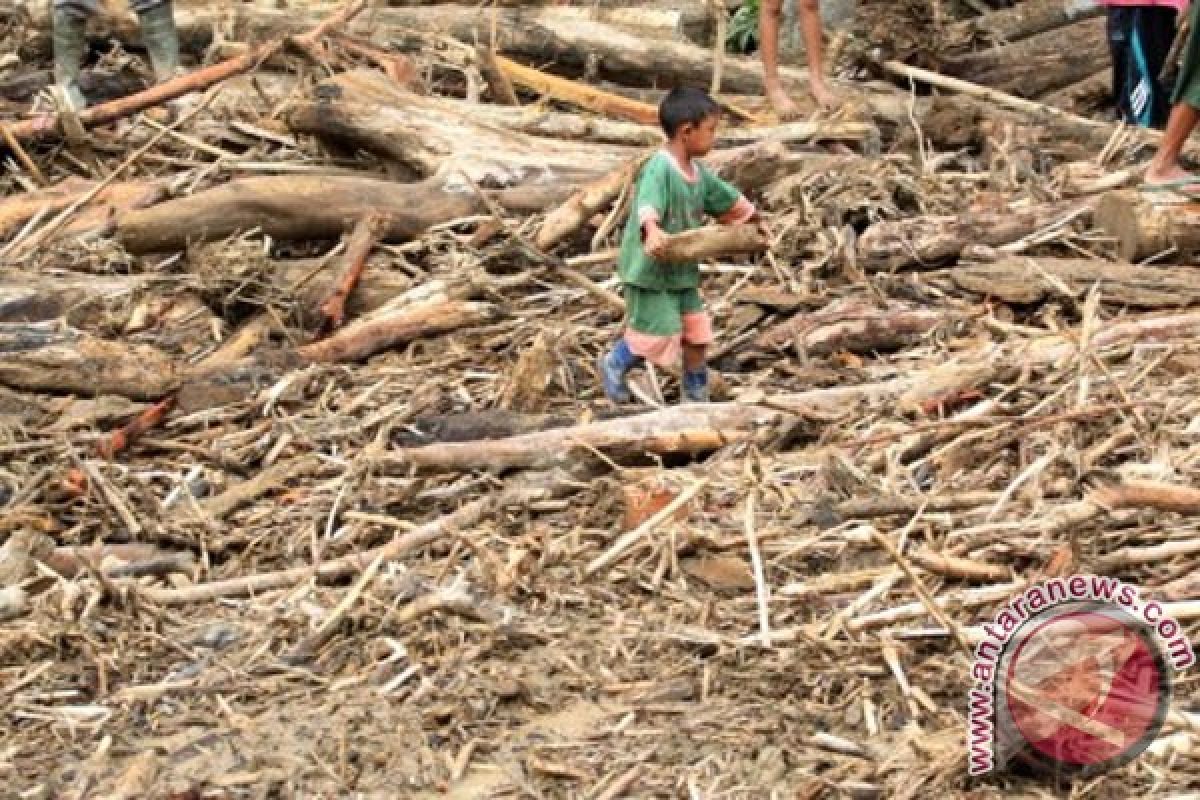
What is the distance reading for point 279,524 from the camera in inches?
223

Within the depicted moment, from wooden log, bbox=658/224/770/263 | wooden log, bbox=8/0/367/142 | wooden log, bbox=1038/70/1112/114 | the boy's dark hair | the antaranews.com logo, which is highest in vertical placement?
the boy's dark hair

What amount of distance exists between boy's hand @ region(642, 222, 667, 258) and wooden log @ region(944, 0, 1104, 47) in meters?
5.33

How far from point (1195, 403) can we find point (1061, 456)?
595 mm

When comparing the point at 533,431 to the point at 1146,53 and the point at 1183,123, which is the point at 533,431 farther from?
the point at 1146,53

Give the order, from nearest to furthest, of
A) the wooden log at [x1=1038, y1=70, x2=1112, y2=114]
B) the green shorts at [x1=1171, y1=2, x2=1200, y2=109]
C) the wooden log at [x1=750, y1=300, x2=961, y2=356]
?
the wooden log at [x1=750, y1=300, x2=961, y2=356] → the green shorts at [x1=1171, y1=2, x2=1200, y2=109] → the wooden log at [x1=1038, y1=70, x2=1112, y2=114]

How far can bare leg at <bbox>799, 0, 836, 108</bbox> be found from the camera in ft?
30.2

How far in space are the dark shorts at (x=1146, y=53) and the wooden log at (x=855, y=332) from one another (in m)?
2.93

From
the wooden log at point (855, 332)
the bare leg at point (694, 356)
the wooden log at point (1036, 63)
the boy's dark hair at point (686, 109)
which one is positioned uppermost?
the boy's dark hair at point (686, 109)

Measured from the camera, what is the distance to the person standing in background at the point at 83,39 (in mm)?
9406

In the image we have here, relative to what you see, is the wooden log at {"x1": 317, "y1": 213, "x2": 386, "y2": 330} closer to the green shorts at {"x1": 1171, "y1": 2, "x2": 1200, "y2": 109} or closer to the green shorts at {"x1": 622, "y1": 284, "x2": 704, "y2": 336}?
the green shorts at {"x1": 622, "y1": 284, "x2": 704, "y2": 336}

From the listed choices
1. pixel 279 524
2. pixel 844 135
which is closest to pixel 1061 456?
pixel 279 524

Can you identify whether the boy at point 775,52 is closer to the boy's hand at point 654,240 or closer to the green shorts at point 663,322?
the green shorts at point 663,322

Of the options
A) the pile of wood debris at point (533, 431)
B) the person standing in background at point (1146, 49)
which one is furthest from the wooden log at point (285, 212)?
the person standing in background at point (1146, 49)

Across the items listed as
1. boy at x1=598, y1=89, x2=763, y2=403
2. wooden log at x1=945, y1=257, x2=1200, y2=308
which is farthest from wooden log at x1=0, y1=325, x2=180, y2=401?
wooden log at x1=945, y1=257, x2=1200, y2=308
